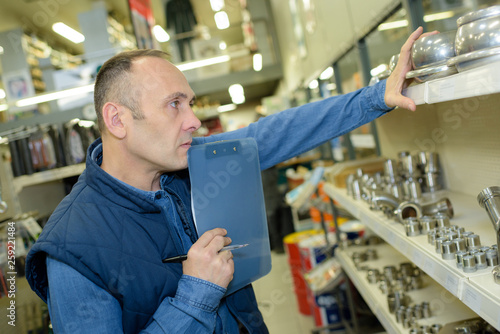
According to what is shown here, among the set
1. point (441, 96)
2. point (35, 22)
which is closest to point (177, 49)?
point (35, 22)

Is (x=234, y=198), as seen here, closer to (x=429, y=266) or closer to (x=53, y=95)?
(x=429, y=266)

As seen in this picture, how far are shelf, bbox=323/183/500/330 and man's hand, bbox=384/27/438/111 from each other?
0.43 metres

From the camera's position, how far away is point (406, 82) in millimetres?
1351

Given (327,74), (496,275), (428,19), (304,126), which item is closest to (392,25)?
(428,19)

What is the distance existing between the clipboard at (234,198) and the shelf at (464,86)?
1.71 ft

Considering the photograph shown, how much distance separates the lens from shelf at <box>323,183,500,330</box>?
3.01ft

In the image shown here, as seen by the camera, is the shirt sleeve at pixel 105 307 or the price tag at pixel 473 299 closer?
the price tag at pixel 473 299

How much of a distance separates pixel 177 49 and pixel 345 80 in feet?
20.8

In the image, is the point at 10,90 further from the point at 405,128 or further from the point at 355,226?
the point at 405,128

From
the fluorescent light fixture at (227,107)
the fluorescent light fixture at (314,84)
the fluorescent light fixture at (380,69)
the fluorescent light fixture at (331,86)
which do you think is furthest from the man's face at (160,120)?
the fluorescent light fixture at (227,107)

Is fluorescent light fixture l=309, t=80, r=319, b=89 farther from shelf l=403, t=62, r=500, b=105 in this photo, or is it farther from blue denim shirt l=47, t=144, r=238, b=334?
blue denim shirt l=47, t=144, r=238, b=334

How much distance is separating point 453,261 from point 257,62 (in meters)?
7.60

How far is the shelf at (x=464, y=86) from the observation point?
0.79 meters

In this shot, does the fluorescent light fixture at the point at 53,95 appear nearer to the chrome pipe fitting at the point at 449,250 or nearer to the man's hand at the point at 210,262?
the man's hand at the point at 210,262
